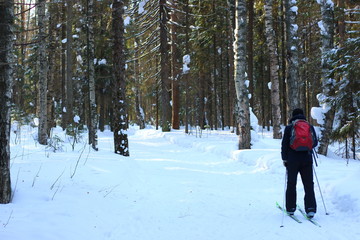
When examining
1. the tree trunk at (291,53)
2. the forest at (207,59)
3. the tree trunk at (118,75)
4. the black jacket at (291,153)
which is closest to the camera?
the black jacket at (291,153)

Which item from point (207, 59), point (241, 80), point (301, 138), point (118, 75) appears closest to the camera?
point (301, 138)

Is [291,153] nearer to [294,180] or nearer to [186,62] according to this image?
[294,180]

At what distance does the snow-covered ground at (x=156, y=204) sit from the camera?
4016 millimetres

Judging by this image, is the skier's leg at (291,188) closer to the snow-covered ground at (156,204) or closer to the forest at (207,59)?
the snow-covered ground at (156,204)

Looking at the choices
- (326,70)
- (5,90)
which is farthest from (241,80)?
(5,90)

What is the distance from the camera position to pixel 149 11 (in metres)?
21.8

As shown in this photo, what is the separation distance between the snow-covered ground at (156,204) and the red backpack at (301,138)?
4.09ft

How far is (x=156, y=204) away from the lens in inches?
217

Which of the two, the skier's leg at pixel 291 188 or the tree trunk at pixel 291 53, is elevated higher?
the tree trunk at pixel 291 53

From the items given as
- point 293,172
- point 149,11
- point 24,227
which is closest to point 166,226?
point 24,227

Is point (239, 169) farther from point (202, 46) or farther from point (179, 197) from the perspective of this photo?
point (202, 46)

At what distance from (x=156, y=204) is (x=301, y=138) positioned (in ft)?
9.88

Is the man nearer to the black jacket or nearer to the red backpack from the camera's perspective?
the black jacket

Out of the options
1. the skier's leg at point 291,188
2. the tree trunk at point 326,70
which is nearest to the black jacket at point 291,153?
the skier's leg at point 291,188
